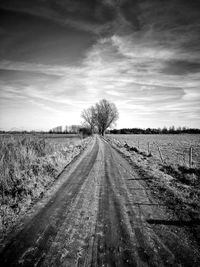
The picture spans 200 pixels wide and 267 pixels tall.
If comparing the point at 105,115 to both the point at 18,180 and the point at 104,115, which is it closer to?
the point at 104,115

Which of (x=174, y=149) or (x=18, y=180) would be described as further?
(x=174, y=149)

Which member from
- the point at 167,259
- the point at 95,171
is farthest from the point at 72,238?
the point at 95,171

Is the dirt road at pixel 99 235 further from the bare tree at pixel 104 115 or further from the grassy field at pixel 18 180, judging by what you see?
the bare tree at pixel 104 115

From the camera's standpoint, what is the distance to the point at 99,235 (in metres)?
4.11

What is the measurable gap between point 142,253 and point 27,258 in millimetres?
2426

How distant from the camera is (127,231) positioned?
4270 millimetres

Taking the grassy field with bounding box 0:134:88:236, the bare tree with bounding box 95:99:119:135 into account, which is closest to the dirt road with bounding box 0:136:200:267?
the grassy field with bounding box 0:134:88:236

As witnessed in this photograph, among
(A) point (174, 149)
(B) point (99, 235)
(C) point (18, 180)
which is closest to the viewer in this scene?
(B) point (99, 235)

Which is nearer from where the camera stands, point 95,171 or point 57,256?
point 57,256

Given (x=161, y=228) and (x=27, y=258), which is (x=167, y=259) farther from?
(x=27, y=258)

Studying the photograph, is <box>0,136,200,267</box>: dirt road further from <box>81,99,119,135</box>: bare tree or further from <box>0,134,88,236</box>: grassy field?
<box>81,99,119,135</box>: bare tree

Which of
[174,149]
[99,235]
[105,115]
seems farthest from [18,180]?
[105,115]

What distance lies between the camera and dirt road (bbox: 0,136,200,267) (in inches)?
132

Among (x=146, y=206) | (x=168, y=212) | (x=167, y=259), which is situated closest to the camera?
(x=167, y=259)
